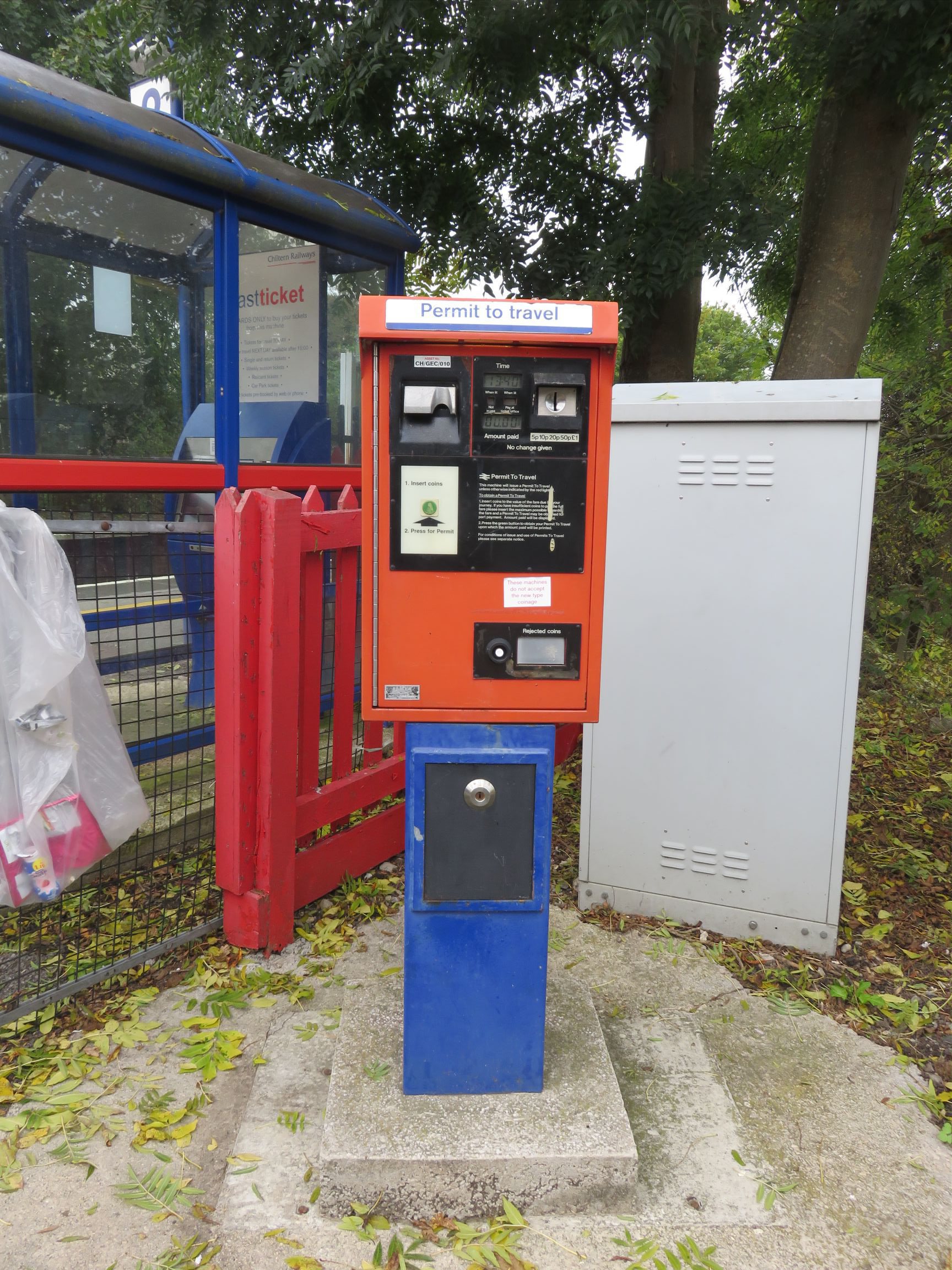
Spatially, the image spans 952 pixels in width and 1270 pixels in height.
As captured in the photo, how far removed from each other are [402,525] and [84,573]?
1510 mm

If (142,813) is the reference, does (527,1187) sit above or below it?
below

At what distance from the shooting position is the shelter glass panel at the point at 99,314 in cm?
334

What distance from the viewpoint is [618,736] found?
3141mm

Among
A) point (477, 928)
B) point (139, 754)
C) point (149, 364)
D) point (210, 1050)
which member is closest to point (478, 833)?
point (477, 928)

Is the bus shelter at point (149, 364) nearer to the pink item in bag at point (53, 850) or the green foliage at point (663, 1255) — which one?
the pink item in bag at point (53, 850)

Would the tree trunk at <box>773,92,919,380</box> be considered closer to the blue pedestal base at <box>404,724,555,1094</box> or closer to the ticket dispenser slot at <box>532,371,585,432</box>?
the ticket dispenser slot at <box>532,371,585,432</box>

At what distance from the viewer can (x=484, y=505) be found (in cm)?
186

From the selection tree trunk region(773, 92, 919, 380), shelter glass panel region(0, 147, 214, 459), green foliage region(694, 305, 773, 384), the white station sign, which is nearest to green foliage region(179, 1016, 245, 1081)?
shelter glass panel region(0, 147, 214, 459)

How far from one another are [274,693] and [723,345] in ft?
109

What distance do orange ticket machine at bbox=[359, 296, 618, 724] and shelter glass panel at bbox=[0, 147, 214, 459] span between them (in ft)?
6.82

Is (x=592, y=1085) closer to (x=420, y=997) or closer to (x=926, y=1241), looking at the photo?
(x=420, y=997)

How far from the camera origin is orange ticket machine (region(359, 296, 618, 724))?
5.85 feet

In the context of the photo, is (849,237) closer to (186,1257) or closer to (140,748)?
(140,748)

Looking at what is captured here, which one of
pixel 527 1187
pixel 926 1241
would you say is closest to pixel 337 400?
pixel 527 1187
